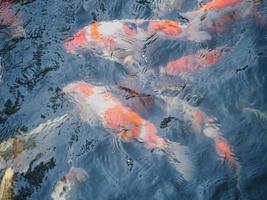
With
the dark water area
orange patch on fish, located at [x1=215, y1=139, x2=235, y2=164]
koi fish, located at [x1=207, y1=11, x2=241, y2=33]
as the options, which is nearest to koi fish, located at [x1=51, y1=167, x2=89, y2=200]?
the dark water area

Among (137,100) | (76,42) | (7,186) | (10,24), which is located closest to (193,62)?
(137,100)

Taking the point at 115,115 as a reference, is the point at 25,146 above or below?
below

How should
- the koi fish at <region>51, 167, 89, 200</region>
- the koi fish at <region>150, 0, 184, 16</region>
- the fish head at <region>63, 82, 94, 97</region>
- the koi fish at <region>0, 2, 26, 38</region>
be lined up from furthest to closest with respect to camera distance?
the koi fish at <region>0, 2, 26, 38</region>, the koi fish at <region>150, 0, 184, 16</region>, the fish head at <region>63, 82, 94, 97</region>, the koi fish at <region>51, 167, 89, 200</region>

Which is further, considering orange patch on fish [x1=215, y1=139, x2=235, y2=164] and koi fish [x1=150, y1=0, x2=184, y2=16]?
→ koi fish [x1=150, y1=0, x2=184, y2=16]

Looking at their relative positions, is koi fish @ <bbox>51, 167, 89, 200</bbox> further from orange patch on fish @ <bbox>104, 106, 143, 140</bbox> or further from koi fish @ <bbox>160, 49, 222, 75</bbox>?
koi fish @ <bbox>160, 49, 222, 75</bbox>

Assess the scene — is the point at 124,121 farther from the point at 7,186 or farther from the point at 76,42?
the point at 76,42

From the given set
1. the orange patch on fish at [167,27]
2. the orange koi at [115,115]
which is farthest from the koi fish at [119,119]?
the orange patch on fish at [167,27]

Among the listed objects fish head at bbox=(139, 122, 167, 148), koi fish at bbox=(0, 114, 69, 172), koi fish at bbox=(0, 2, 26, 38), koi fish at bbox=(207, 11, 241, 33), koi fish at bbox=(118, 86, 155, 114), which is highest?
koi fish at bbox=(207, 11, 241, 33)
